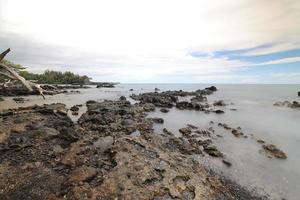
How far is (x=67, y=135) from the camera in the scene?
48.8 ft

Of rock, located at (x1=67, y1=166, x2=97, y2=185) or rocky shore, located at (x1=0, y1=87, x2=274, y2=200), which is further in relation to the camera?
rock, located at (x1=67, y1=166, x2=97, y2=185)

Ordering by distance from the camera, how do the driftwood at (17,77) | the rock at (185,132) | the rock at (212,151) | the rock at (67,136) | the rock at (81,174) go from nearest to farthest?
the driftwood at (17,77) → the rock at (81,174) → the rock at (67,136) → the rock at (212,151) → the rock at (185,132)

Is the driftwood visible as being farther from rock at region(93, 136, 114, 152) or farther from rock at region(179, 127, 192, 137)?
rock at region(179, 127, 192, 137)

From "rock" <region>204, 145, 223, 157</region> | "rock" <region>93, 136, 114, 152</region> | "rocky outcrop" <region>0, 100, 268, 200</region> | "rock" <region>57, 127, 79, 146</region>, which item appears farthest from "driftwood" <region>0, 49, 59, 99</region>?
"rock" <region>204, 145, 223, 157</region>

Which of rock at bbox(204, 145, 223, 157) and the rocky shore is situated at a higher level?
the rocky shore

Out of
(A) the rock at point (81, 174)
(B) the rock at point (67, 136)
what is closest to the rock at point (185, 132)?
(B) the rock at point (67, 136)

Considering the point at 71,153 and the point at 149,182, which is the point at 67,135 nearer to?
the point at 71,153

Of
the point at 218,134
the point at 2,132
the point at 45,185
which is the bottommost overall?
the point at 218,134

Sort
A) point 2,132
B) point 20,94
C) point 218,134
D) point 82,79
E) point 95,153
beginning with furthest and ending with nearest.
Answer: point 82,79 → point 20,94 → point 218,134 → point 2,132 → point 95,153

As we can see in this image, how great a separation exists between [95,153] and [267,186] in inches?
368

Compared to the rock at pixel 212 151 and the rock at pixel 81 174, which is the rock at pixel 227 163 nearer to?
the rock at pixel 212 151

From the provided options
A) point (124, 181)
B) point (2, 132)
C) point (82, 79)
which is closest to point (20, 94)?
point (2, 132)

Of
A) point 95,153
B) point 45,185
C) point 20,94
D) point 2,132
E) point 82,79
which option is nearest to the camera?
point 45,185

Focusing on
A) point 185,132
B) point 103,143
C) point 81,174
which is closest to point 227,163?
point 185,132
